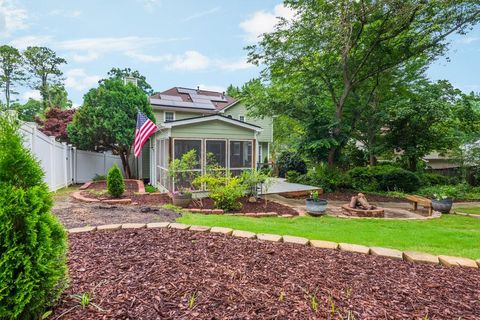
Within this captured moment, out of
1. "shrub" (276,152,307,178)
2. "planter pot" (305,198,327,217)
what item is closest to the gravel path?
"planter pot" (305,198,327,217)

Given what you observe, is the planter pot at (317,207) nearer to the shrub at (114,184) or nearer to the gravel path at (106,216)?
the gravel path at (106,216)

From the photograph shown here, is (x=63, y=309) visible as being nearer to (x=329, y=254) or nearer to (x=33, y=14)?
(x=329, y=254)

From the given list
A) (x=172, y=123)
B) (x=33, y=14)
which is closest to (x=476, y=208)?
(x=172, y=123)

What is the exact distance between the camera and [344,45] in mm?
11023

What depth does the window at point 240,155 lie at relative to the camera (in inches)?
394

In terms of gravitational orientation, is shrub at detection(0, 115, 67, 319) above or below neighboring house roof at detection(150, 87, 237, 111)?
below

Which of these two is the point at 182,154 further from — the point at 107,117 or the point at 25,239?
the point at 25,239

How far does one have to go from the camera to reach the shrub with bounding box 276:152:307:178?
18062mm

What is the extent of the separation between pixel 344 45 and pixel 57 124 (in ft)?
50.9

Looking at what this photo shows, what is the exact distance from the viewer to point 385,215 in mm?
8031

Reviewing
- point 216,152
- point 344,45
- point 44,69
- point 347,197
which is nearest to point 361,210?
point 347,197

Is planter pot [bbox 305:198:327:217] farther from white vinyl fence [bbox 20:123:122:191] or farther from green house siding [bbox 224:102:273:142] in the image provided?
green house siding [bbox 224:102:273:142]

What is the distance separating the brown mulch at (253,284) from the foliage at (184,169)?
16.7 ft

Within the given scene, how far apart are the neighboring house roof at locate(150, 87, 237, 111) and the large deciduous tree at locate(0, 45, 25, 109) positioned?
15520 millimetres
